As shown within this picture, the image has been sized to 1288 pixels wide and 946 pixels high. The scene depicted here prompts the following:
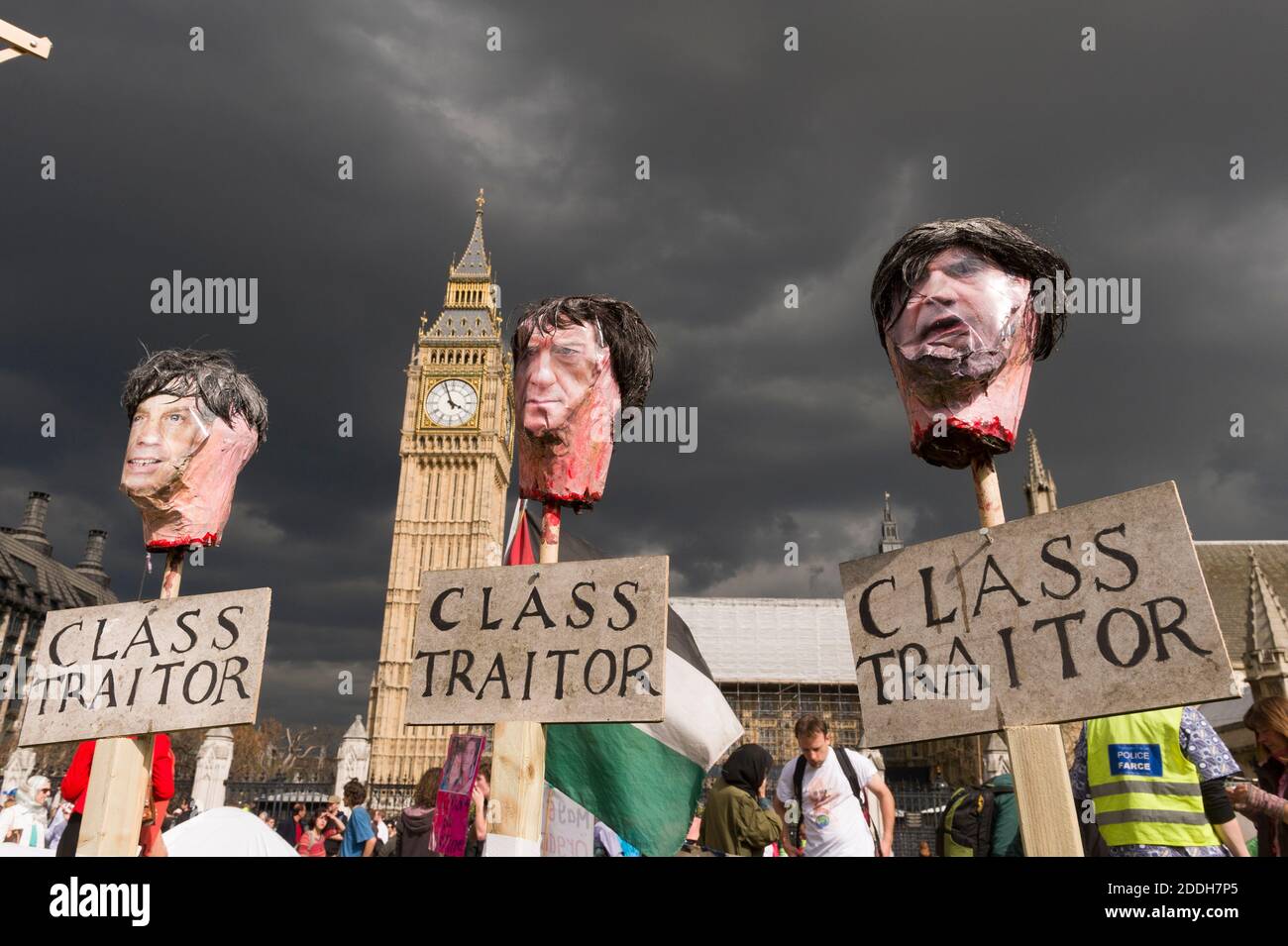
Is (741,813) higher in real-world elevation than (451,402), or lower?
lower

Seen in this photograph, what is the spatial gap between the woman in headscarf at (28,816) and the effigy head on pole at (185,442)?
4467mm

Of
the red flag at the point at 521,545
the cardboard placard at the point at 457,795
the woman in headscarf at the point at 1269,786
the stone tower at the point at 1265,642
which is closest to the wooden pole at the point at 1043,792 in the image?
the woman in headscarf at the point at 1269,786

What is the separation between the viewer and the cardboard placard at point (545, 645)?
3.18 metres

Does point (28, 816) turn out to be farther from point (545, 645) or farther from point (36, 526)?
point (36, 526)

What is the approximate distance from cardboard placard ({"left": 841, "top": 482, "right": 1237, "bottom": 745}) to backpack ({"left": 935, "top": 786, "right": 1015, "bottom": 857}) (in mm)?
1969

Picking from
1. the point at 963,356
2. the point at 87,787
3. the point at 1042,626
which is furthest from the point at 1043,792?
the point at 87,787

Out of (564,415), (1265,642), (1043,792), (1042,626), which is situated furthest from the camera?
(1265,642)

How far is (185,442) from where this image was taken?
4422 millimetres

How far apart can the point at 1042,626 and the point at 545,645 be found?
1.77m

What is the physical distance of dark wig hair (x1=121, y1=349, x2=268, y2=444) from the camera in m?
4.55

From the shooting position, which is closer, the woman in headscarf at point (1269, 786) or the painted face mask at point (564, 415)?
the woman in headscarf at point (1269, 786)

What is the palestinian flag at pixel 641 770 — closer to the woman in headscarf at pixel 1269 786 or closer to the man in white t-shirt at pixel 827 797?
the man in white t-shirt at pixel 827 797

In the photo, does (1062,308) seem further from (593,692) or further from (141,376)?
(141,376)

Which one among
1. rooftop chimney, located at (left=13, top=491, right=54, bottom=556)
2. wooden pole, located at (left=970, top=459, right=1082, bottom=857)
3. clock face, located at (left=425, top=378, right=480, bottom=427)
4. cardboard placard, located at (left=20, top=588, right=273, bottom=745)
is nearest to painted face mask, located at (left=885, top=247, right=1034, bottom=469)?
wooden pole, located at (left=970, top=459, right=1082, bottom=857)
